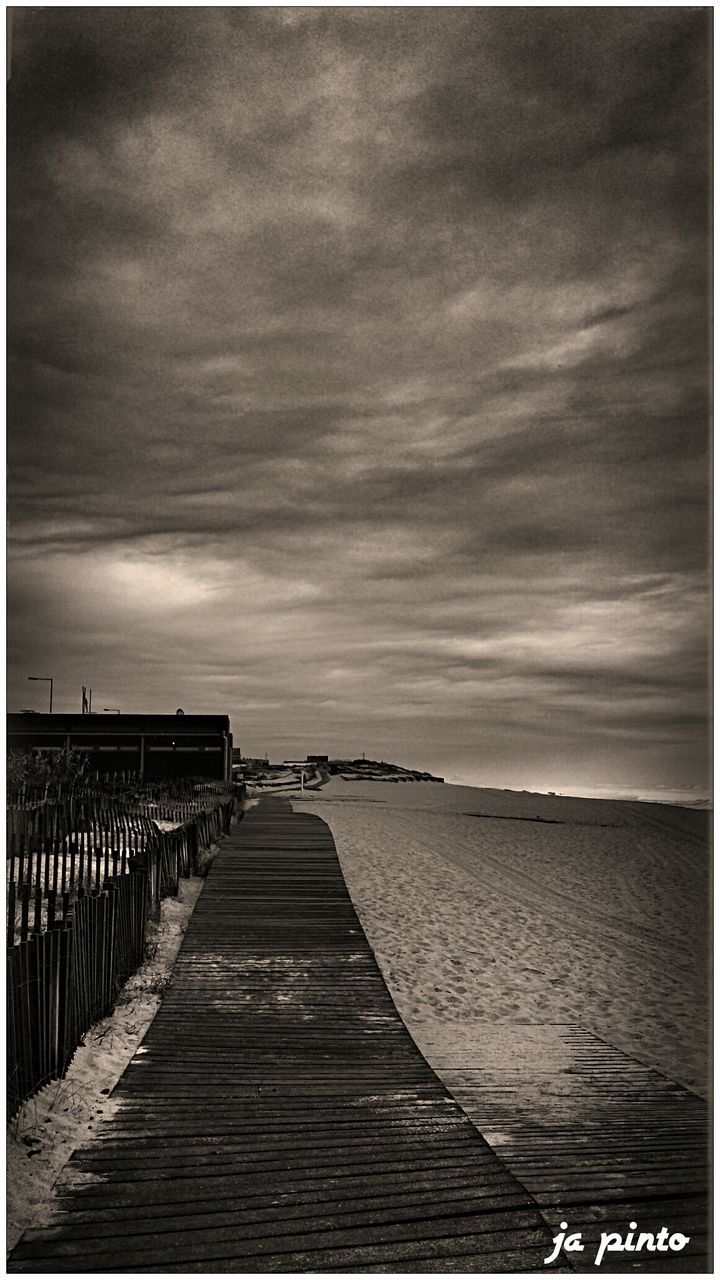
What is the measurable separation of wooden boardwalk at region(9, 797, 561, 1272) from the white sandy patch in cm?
7

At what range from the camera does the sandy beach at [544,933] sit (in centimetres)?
583

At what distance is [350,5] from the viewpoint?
3.04 m

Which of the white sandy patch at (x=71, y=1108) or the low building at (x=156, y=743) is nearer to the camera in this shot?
the white sandy patch at (x=71, y=1108)

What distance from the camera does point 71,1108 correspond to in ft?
11.2

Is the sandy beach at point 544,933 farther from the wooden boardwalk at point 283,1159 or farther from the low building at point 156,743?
the low building at point 156,743

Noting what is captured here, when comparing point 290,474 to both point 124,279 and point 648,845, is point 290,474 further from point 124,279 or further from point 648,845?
point 648,845

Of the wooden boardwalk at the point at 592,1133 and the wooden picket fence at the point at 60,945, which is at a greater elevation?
the wooden picket fence at the point at 60,945

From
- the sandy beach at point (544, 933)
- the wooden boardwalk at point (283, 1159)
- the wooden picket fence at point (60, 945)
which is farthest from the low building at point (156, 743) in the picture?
the wooden boardwalk at point (283, 1159)

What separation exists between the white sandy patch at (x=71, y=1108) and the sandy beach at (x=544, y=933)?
66.4 inches

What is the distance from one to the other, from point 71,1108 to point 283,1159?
88 centimetres

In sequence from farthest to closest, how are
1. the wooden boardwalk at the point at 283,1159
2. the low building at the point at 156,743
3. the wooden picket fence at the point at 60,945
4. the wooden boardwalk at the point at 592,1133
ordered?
the low building at the point at 156,743 < the wooden picket fence at the point at 60,945 < the wooden boardwalk at the point at 592,1133 < the wooden boardwalk at the point at 283,1159

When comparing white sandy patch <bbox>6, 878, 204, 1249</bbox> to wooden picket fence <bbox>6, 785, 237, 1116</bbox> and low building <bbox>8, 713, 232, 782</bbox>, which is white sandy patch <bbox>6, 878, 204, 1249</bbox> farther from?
low building <bbox>8, 713, 232, 782</bbox>

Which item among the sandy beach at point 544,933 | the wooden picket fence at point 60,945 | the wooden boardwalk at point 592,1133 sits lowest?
the sandy beach at point 544,933

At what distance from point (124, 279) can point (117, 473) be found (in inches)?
39.7
